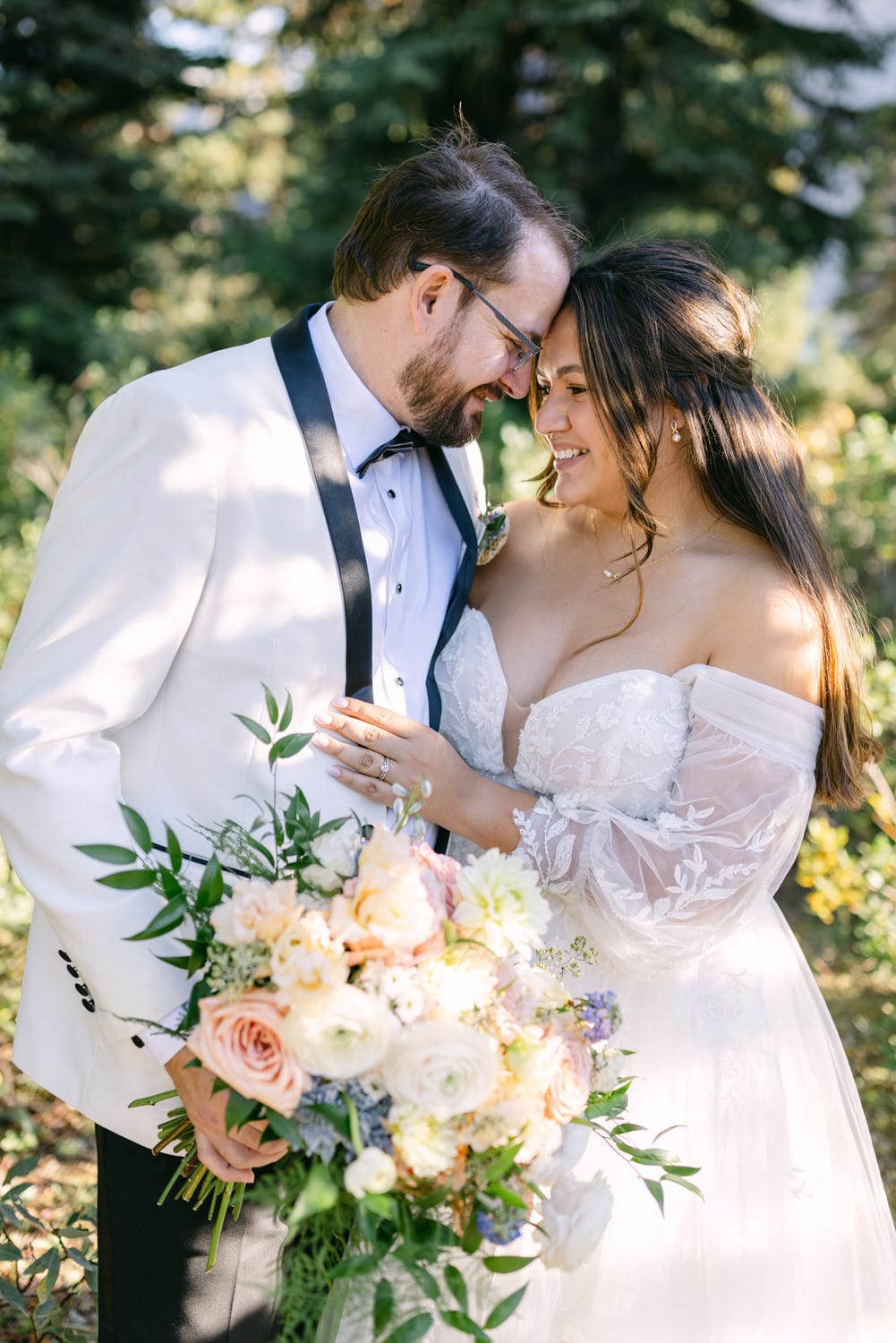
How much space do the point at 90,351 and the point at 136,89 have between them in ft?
8.64

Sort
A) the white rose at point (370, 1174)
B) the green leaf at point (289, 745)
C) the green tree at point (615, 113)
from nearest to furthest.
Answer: the white rose at point (370, 1174), the green leaf at point (289, 745), the green tree at point (615, 113)

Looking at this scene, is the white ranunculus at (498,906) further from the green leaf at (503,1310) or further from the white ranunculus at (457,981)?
the green leaf at (503,1310)

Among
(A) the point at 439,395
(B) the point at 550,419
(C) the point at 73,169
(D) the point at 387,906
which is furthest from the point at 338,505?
(C) the point at 73,169

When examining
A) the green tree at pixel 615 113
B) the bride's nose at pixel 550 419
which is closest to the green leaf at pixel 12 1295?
the bride's nose at pixel 550 419

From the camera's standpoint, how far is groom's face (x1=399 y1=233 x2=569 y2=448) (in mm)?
2400

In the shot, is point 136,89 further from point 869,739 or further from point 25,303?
point 869,739

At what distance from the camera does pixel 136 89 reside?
11.4 m

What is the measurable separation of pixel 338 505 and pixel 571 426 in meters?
0.80

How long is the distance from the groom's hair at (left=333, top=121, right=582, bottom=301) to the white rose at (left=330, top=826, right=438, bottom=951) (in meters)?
1.34

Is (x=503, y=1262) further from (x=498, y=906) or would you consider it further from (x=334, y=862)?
(x=334, y=862)

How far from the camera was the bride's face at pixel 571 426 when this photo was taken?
8.81 feet

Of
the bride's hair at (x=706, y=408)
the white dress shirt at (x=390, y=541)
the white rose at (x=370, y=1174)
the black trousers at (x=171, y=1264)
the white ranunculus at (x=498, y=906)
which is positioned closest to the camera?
the white rose at (x=370, y=1174)

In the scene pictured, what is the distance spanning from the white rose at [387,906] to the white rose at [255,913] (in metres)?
0.07

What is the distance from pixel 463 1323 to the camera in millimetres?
1465
